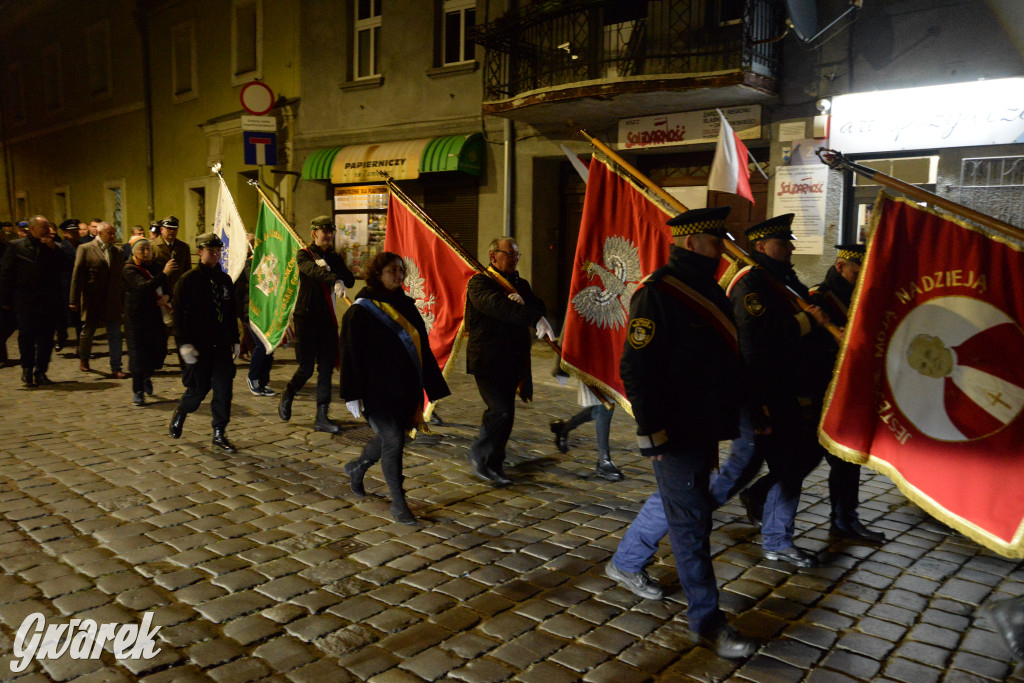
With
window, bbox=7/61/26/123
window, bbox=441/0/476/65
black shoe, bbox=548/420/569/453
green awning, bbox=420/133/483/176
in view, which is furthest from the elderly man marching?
window, bbox=7/61/26/123

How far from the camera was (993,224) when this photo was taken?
3.43 m

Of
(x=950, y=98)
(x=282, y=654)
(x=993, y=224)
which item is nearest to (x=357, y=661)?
(x=282, y=654)

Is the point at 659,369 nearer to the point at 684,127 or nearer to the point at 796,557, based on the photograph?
the point at 796,557

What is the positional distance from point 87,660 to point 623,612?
2.44 m

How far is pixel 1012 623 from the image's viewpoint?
3154mm

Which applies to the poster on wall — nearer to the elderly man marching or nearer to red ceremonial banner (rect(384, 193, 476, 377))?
red ceremonial banner (rect(384, 193, 476, 377))

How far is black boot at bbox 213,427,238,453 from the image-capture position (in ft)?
22.9

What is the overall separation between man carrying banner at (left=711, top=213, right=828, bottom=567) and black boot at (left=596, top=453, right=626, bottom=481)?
1.60 m

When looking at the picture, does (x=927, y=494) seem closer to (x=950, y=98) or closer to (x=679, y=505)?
(x=679, y=505)

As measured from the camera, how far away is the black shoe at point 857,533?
4.93 m

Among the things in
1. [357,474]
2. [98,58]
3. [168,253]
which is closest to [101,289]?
[168,253]

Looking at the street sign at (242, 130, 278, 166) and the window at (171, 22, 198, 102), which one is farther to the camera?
the window at (171, 22, 198, 102)

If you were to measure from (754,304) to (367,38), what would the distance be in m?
15.3

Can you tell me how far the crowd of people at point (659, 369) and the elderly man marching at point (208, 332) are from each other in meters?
0.01
